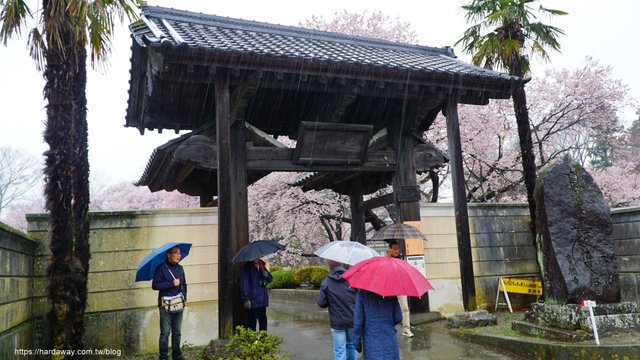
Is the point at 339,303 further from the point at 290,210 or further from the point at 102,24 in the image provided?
the point at 290,210

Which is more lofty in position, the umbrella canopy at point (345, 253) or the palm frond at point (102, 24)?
the palm frond at point (102, 24)

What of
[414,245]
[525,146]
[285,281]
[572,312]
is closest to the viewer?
[572,312]

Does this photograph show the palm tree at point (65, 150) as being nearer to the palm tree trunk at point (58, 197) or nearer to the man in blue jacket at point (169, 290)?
the palm tree trunk at point (58, 197)

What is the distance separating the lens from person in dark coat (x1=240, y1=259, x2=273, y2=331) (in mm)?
6832

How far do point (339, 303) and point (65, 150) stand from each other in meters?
4.46

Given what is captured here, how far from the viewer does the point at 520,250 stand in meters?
10.6

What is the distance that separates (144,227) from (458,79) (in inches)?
246

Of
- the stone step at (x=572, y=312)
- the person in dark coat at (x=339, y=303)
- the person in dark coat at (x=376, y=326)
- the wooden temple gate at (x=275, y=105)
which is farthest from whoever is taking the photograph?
the wooden temple gate at (x=275, y=105)

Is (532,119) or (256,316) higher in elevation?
(532,119)

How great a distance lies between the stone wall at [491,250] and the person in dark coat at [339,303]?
4.96 metres

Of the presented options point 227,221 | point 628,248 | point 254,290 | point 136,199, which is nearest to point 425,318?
point 254,290

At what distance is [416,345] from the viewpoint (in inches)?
280

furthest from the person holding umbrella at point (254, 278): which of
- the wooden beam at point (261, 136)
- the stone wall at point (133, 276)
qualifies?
the wooden beam at point (261, 136)

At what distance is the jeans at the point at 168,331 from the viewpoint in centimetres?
612
